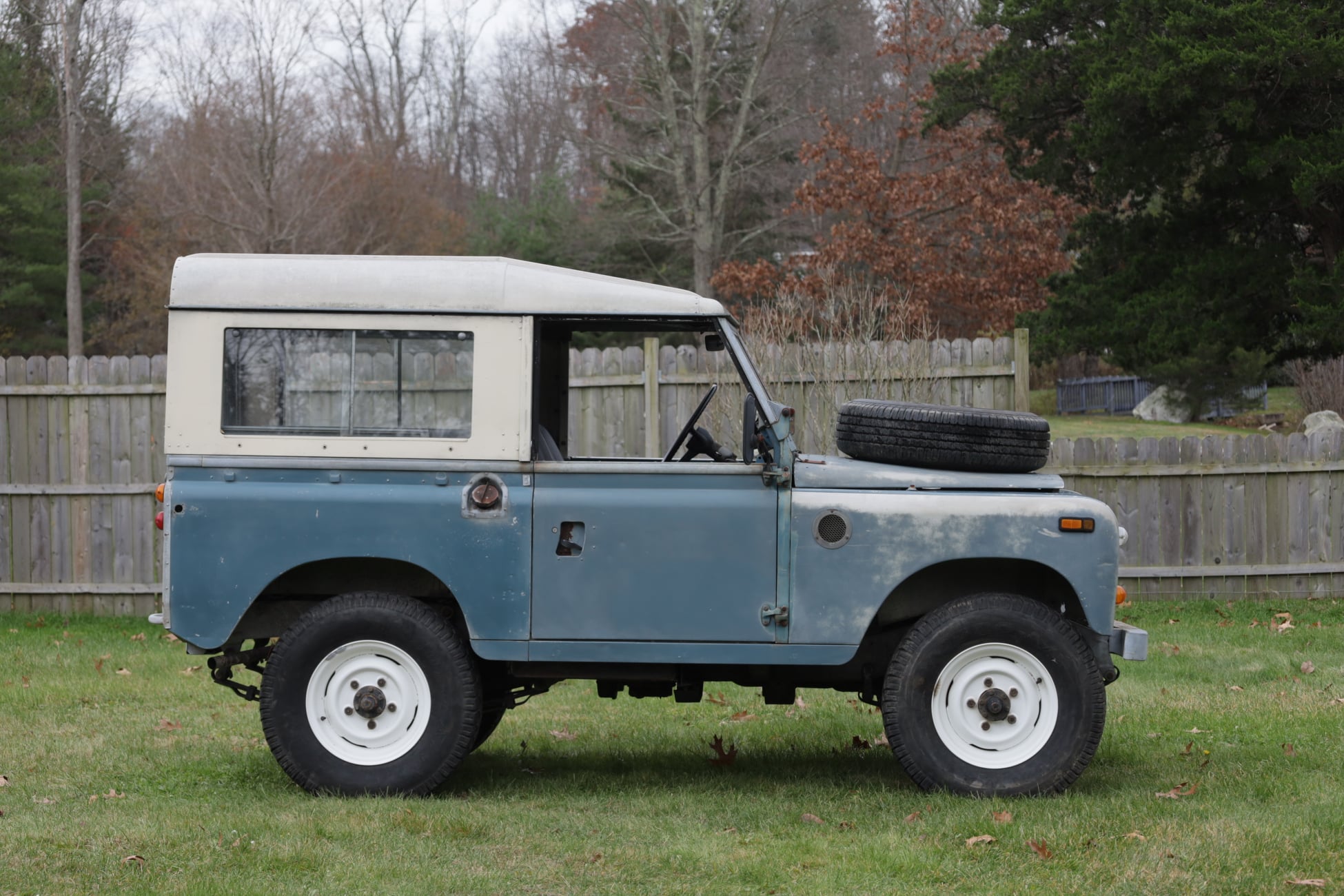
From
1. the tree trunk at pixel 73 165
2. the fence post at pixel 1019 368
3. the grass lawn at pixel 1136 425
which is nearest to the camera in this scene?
the fence post at pixel 1019 368

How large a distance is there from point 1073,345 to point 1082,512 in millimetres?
16378

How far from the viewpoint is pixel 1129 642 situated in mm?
6062

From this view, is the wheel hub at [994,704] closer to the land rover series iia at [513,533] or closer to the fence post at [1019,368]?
the land rover series iia at [513,533]

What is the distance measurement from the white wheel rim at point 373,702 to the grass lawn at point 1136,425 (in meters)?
19.1

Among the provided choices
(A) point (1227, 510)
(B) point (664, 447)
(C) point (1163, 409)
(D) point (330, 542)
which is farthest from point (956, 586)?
(C) point (1163, 409)

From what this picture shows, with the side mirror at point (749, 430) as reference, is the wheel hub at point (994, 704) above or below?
below

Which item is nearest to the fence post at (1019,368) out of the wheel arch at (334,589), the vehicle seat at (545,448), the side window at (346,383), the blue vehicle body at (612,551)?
the blue vehicle body at (612,551)

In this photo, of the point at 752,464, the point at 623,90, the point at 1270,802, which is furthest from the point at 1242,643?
the point at 623,90

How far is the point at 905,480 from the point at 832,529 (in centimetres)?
40

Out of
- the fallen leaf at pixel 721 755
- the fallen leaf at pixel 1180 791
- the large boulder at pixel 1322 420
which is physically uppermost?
the large boulder at pixel 1322 420

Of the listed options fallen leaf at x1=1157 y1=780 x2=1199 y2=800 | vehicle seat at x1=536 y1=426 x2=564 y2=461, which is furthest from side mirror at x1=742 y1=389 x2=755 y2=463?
fallen leaf at x1=1157 y1=780 x2=1199 y2=800

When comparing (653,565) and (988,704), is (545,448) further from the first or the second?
(988,704)

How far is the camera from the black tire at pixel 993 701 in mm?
6012

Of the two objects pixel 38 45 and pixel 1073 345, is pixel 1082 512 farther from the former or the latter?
pixel 38 45
